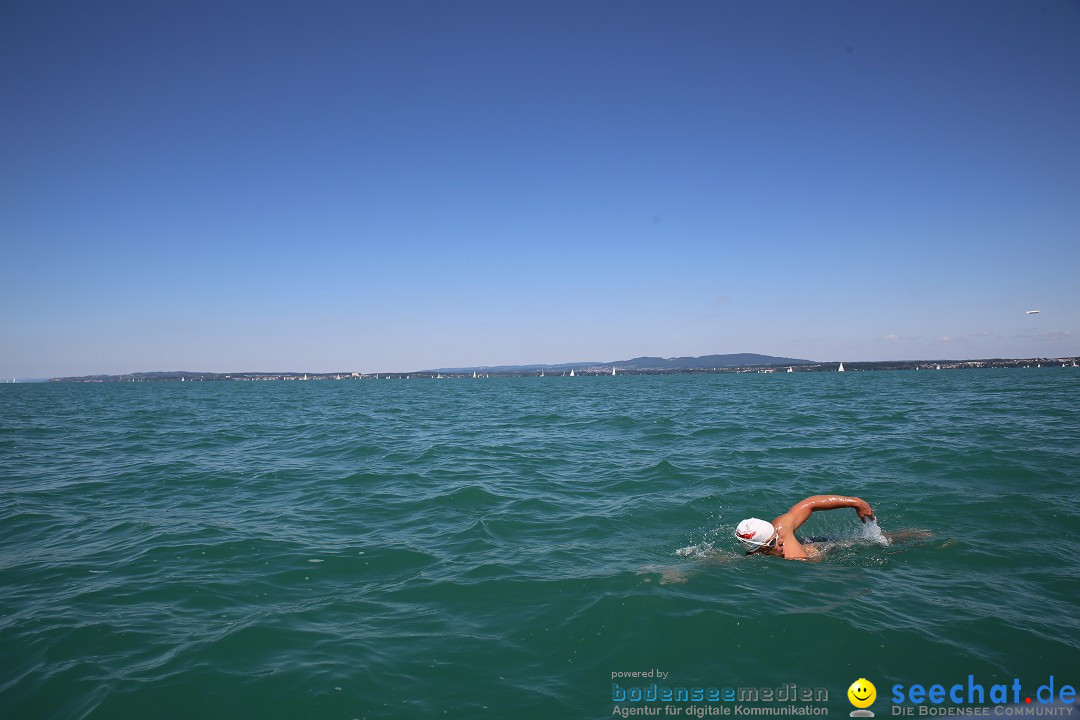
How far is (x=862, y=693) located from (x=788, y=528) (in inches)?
153

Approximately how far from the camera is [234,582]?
8.39m

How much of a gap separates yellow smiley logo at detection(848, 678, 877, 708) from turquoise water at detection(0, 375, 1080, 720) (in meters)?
0.10

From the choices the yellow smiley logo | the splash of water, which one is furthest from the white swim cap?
the yellow smiley logo

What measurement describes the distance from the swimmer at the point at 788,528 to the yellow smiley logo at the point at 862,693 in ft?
10.7

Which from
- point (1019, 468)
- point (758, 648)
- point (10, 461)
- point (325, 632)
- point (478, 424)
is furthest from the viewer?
point (478, 424)

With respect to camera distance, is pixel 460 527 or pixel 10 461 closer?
pixel 460 527

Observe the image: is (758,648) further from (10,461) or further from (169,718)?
(10,461)

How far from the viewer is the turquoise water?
5.75 meters

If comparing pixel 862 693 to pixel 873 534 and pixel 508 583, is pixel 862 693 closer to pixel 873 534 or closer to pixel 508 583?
pixel 508 583

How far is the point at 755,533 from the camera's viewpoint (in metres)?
8.80

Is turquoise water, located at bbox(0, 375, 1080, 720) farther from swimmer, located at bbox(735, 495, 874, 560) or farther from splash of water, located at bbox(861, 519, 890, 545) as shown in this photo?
splash of water, located at bbox(861, 519, 890, 545)

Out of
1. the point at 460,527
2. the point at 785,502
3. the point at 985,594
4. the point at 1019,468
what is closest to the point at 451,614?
the point at 460,527

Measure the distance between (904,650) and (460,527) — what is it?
775 centimetres

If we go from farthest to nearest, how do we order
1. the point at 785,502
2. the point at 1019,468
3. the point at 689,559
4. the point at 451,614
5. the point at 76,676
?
the point at 1019,468, the point at 785,502, the point at 689,559, the point at 451,614, the point at 76,676
